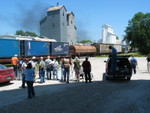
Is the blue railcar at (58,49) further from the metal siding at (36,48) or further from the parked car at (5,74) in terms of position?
the parked car at (5,74)

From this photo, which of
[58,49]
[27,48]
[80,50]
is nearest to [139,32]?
[80,50]

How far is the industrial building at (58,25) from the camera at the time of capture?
7338 centimetres

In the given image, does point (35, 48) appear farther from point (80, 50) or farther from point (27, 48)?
point (80, 50)

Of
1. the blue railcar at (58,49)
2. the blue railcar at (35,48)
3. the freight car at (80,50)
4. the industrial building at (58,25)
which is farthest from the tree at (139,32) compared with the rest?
the blue railcar at (35,48)

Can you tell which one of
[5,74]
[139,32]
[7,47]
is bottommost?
[5,74]

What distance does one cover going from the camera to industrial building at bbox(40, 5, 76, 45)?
73.4m

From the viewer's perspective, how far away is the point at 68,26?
257 ft

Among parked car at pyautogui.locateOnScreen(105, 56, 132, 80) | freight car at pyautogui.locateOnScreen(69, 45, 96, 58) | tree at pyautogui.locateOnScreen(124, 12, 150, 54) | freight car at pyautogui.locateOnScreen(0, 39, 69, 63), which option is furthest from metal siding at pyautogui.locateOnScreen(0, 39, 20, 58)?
tree at pyautogui.locateOnScreen(124, 12, 150, 54)

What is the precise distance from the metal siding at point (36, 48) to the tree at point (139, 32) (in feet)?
181

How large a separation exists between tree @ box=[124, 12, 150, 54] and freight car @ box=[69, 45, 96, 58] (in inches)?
1149

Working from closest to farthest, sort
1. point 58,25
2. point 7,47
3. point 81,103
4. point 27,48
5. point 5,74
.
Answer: point 81,103 < point 5,74 < point 7,47 < point 27,48 < point 58,25

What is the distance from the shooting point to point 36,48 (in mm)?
34188

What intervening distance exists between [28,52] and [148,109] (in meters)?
26.1

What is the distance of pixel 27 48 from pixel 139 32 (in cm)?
6162
